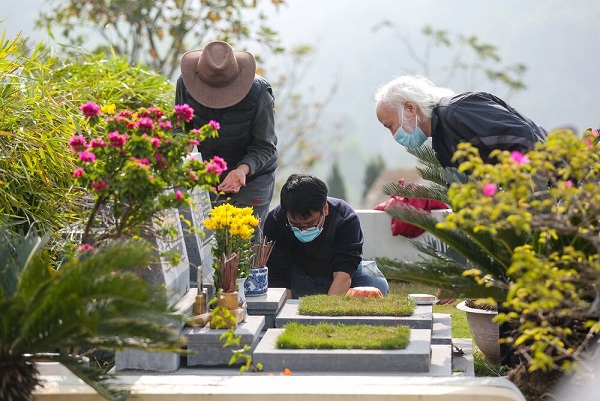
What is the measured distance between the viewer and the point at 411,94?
255 inches

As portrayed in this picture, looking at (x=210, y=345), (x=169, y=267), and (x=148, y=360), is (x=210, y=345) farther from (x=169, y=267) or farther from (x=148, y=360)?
(x=169, y=267)

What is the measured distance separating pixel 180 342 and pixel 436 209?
5833mm

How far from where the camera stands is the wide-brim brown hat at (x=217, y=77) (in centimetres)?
709

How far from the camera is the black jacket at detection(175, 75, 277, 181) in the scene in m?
7.25

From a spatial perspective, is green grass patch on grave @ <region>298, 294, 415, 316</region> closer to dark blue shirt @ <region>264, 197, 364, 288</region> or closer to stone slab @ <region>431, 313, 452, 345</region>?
→ stone slab @ <region>431, 313, 452, 345</region>

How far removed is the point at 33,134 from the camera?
6801 millimetres

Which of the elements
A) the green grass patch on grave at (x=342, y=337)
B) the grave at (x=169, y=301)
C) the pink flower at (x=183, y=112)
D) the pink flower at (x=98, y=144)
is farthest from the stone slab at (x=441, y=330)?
the pink flower at (x=98, y=144)

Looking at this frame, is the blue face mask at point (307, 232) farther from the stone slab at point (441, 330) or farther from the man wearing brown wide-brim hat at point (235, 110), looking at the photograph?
the stone slab at point (441, 330)

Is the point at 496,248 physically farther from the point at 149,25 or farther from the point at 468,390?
the point at 149,25

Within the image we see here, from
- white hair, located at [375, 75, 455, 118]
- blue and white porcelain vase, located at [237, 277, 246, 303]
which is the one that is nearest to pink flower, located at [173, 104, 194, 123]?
blue and white porcelain vase, located at [237, 277, 246, 303]

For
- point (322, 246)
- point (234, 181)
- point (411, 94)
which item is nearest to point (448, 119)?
point (411, 94)

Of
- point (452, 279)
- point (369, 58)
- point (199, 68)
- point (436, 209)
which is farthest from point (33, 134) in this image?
point (369, 58)

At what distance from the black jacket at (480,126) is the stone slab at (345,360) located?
4.64 ft

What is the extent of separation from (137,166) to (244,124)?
7.88 feet
